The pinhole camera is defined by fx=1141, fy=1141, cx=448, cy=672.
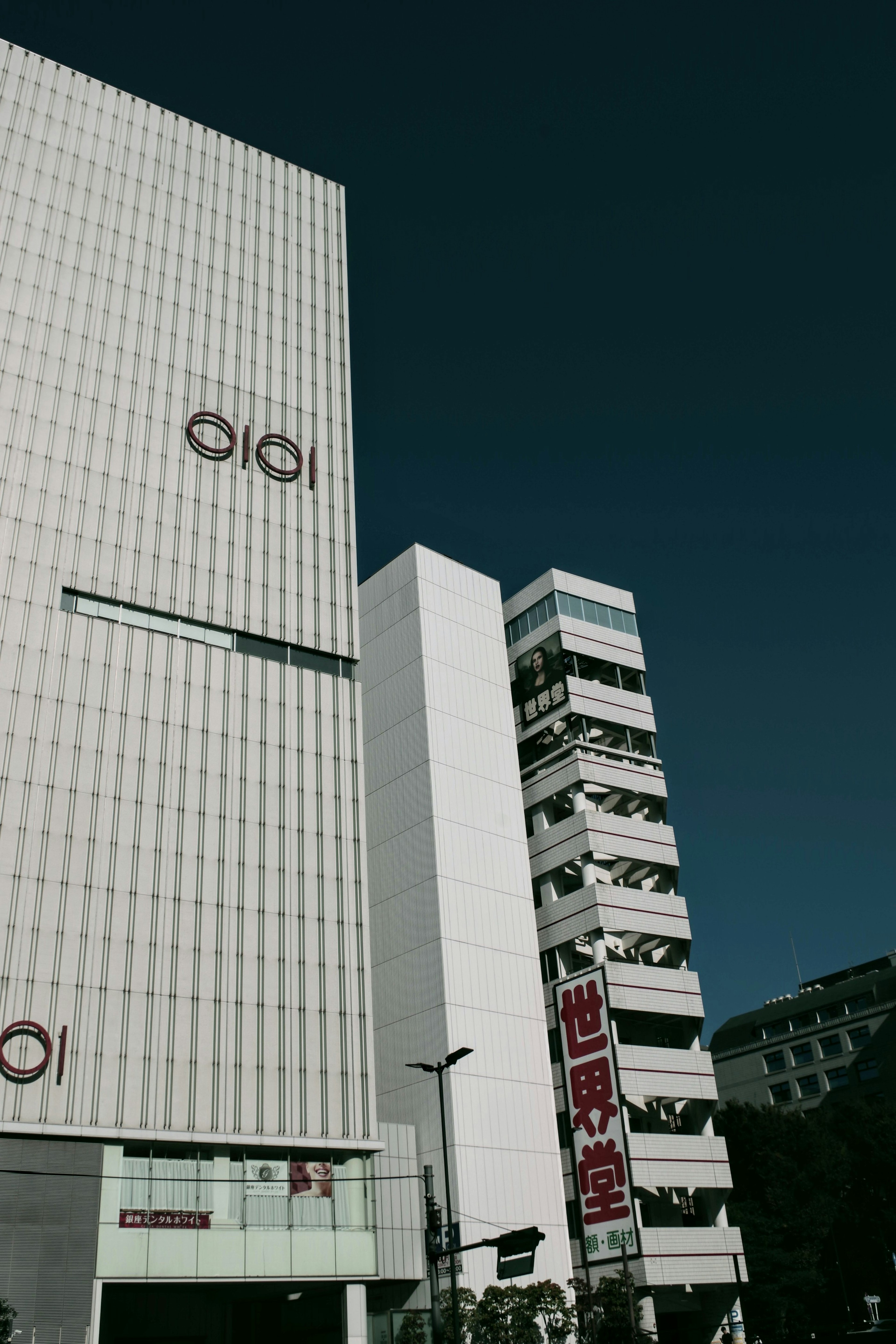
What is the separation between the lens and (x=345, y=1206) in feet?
172

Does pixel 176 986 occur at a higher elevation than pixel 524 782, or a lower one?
lower

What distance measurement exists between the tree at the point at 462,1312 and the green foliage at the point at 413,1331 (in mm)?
1979

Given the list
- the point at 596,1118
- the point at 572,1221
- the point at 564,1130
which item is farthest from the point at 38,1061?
the point at 572,1221

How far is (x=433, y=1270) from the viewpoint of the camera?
39375 millimetres

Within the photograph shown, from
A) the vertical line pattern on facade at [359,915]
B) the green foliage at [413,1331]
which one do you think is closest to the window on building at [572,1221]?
the green foliage at [413,1331]

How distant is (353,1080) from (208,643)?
2321 cm

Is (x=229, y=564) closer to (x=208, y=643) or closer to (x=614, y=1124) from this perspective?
(x=208, y=643)

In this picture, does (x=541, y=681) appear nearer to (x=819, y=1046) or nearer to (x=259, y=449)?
(x=259, y=449)

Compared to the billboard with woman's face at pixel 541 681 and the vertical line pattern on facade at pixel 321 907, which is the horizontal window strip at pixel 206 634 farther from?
the billboard with woman's face at pixel 541 681

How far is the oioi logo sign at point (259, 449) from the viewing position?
6500 cm

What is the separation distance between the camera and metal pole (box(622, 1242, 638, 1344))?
58875mm

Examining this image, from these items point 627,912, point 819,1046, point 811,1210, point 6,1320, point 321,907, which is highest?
point 819,1046

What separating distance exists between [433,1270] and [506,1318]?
22.4 meters

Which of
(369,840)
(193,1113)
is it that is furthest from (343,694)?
(193,1113)
